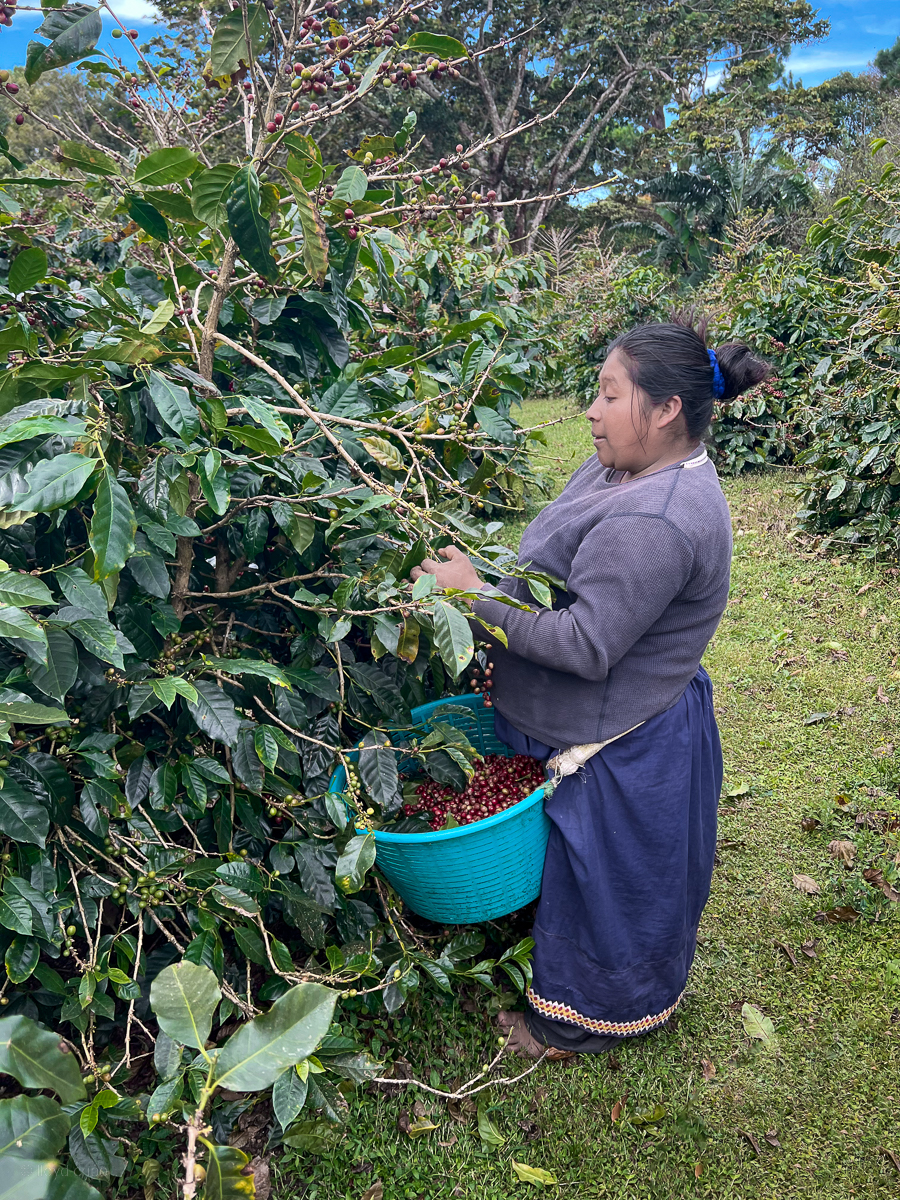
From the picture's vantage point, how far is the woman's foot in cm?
204

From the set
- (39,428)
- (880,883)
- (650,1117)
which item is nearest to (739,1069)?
(650,1117)

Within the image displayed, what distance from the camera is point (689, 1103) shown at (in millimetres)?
1967

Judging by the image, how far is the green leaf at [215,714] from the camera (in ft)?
4.92

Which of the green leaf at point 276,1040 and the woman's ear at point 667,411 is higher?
the woman's ear at point 667,411

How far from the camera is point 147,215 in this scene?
1.44 meters

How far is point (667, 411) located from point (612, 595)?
499mm

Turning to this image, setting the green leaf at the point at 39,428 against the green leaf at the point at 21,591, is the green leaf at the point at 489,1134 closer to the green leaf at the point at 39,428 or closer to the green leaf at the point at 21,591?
the green leaf at the point at 21,591

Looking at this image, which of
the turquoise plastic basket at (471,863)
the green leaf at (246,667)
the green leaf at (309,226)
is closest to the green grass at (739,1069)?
the turquoise plastic basket at (471,863)

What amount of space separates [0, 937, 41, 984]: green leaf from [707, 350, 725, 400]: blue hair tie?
185 centimetres

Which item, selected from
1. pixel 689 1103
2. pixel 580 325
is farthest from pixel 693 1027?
pixel 580 325

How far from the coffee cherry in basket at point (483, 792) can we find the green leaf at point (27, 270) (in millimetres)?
1346

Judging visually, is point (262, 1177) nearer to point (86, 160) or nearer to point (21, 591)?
point (21, 591)

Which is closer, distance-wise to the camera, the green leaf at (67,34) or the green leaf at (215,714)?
the green leaf at (67,34)

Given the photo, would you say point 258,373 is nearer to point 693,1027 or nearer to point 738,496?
point 693,1027
